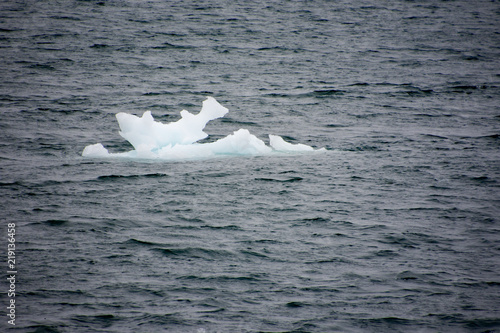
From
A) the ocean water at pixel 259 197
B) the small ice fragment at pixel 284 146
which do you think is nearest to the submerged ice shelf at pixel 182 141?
the small ice fragment at pixel 284 146

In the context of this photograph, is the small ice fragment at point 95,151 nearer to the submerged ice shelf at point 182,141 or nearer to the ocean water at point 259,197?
the submerged ice shelf at point 182,141

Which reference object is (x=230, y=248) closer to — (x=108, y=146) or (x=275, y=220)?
(x=275, y=220)

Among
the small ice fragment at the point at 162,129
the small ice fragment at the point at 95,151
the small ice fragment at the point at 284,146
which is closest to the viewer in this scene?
the small ice fragment at the point at 162,129

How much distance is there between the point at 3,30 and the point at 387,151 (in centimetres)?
2113

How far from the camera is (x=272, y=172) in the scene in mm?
13359

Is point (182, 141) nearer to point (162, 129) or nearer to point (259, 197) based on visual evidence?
point (162, 129)

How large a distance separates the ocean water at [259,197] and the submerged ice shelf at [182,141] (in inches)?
16.5

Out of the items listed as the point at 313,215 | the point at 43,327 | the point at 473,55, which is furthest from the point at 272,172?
the point at 473,55

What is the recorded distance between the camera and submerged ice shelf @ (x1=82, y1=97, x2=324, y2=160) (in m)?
14.0

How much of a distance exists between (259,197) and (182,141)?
3390 millimetres

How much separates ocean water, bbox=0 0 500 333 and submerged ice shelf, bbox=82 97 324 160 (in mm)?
420

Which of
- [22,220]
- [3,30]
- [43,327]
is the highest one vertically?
[3,30]

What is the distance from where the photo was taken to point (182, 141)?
1462 centimetres

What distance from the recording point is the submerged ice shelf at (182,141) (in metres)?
14.0
